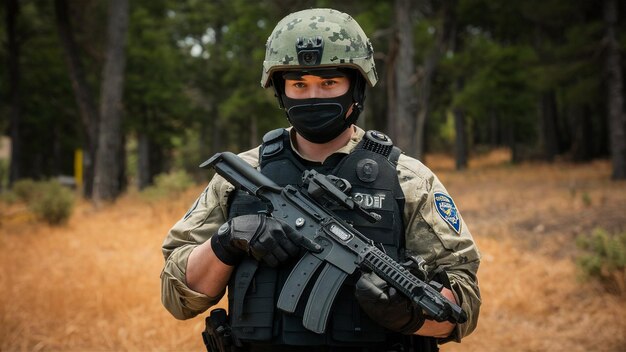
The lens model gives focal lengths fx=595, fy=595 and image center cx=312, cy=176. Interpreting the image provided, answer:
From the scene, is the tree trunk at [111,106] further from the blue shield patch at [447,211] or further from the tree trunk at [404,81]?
the blue shield patch at [447,211]

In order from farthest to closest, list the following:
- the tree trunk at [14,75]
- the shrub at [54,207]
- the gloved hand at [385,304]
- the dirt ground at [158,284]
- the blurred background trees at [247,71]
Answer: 1. the tree trunk at [14,75]
2. the blurred background trees at [247,71]
3. the shrub at [54,207]
4. the dirt ground at [158,284]
5. the gloved hand at [385,304]

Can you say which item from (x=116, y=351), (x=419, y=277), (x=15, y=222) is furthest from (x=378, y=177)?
(x=15, y=222)

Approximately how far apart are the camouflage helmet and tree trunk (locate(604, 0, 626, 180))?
1357 cm

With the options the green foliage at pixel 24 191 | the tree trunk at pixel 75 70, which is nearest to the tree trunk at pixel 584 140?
the tree trunk at pixel 75 70

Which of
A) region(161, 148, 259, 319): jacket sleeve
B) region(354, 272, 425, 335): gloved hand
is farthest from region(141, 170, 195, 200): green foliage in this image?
region(354, 272, 425, 335): gloved hand

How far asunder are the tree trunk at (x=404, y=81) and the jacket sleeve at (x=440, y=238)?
10766 millimetres

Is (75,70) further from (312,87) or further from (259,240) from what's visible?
(259,240)

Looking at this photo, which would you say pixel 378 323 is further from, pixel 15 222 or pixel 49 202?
pixel 15 222

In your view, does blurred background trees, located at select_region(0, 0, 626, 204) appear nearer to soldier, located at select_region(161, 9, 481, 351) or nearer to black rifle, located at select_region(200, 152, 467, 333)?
soldier, located at select_region(161, 9, 481, 351)

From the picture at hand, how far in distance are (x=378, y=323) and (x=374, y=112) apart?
26.2 metres

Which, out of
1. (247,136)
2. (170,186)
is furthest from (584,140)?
(170,186)

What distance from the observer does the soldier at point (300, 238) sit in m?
2.19

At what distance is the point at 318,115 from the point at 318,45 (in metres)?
0.28

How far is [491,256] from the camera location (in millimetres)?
7980
